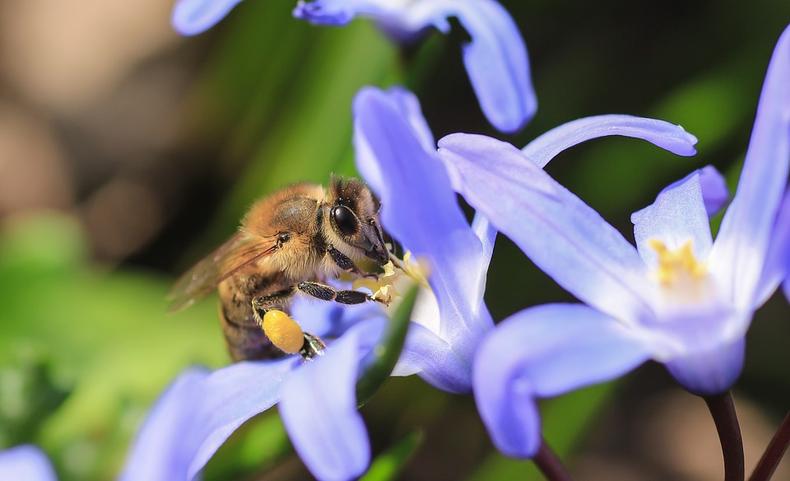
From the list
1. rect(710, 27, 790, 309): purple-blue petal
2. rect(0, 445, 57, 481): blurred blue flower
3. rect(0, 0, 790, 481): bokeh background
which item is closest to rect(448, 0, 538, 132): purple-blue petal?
rect(0, 0, 790, 481): bokeh background

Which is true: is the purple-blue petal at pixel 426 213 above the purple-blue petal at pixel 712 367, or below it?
above

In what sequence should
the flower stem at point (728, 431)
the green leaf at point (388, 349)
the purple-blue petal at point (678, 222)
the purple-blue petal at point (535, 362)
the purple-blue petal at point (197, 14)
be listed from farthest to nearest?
the purple-blue petal at point (197, 14) → the purple-blue petal at point (678, 222) → the flower stem at point (728, 431) → the green leaf at point (388, 349) → the purple-blue petal at point (535, 362)

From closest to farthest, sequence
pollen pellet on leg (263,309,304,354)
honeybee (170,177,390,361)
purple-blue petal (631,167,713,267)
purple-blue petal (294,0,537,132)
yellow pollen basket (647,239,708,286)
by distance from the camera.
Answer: yellow pollen basket (647,239,708,286) → purple-blue petal (631,167,713,267) → pollen pellet on leg (263,309,304,354) → honeybee (170,177,390,361) → purple-blue petal (294,0,537,132)

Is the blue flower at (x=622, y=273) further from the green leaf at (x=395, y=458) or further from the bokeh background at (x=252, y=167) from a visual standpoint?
the bokeh background at (x=252, y=167)

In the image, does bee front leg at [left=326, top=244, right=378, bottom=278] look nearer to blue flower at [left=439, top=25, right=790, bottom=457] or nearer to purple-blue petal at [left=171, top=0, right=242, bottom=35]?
blue flower at [left=439, top=25, right=790, bottom=457]

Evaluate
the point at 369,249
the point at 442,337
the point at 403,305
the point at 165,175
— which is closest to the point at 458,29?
the point at 165,175

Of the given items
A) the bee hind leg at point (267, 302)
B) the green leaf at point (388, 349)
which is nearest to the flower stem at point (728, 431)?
the green leaf at point (388, 349)
